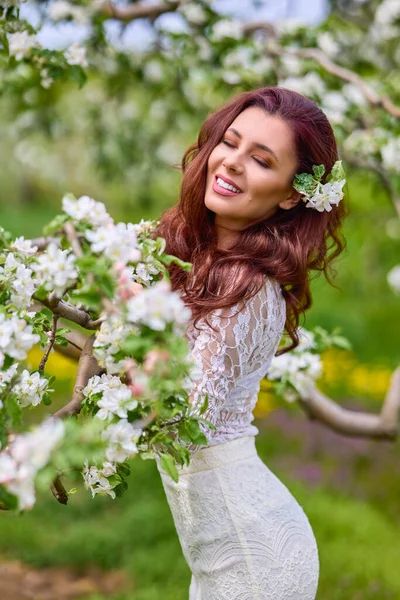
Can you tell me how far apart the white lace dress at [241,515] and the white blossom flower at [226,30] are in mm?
2456

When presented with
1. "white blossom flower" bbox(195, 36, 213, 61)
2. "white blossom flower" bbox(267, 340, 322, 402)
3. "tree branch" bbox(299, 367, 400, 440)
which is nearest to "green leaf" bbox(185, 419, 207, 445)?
"white blossom flower" bbox(267, 340, 322, 402)

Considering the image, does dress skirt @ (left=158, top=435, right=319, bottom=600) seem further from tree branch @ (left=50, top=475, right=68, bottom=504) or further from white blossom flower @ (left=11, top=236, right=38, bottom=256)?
white blossom flower @ (left=11, top=236, right=38, bottom=256)

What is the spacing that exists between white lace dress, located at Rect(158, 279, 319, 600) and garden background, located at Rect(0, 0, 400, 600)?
15.6 inches

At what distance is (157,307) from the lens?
133 centimetres

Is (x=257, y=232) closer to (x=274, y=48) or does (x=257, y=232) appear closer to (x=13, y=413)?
(x=13, y=413)

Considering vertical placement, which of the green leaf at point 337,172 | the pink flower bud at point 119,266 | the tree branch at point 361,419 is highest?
the pink flower bud at point 119,266

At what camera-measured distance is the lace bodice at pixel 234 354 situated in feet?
6.11

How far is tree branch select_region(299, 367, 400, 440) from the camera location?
338 cm

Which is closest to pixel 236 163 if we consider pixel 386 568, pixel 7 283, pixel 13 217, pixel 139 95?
pixel 7 283

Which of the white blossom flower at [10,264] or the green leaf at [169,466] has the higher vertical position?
the white blossom flower at [10,264]

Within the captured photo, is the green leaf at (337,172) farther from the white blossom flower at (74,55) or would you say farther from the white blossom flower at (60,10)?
the white blossom flower at (60,10)

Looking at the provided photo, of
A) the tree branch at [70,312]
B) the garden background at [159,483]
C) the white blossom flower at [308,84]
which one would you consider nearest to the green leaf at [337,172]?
the garden background at [159,483]

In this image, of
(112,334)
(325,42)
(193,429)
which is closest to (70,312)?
(112,334)

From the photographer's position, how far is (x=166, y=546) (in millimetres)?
4512
